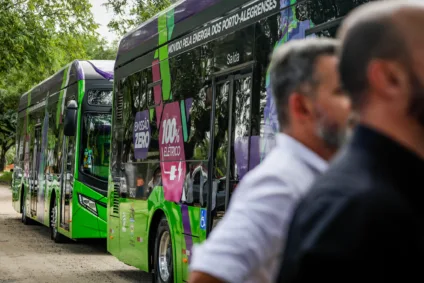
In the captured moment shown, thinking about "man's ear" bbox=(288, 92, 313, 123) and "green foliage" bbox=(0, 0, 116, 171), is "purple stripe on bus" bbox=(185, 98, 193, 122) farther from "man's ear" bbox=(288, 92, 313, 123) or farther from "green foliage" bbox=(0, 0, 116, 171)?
"green foliage" bbox=(0, 0, 116, 171)

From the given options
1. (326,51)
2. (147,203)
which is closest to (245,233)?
(326,51)

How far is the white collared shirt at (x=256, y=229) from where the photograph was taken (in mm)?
2008

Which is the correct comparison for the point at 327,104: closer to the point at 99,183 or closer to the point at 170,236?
the point at 170,236

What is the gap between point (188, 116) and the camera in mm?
8562

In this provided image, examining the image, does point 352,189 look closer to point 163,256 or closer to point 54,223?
point 163,256

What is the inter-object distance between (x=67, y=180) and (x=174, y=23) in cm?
746

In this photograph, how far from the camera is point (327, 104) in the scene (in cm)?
216

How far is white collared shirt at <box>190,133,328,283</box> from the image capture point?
2008mm

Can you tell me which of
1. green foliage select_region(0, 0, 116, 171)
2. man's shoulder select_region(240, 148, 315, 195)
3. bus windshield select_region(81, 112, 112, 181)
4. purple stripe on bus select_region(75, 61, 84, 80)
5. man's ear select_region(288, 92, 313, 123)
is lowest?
man's shoulder select_region(240, 148, 315, 195)

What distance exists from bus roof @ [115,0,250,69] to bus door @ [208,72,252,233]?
0.66 meters

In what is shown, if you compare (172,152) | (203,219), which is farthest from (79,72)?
(203,219)

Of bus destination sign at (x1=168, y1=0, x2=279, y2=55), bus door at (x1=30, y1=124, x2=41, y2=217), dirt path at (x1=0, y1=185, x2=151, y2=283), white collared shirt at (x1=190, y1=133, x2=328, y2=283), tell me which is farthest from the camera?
bus door at (x1=30, y1=124, x2=41, y2=217)

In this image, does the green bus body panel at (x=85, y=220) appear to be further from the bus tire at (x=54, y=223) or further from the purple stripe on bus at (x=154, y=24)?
the purple stripe on bus at (x=154, y=24)

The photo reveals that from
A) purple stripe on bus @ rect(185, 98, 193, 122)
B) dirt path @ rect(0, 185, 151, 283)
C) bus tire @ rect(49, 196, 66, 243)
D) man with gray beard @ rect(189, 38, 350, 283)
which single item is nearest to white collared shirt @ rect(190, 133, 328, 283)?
man with gray beard @ rect(189, 38, 350, 283)
